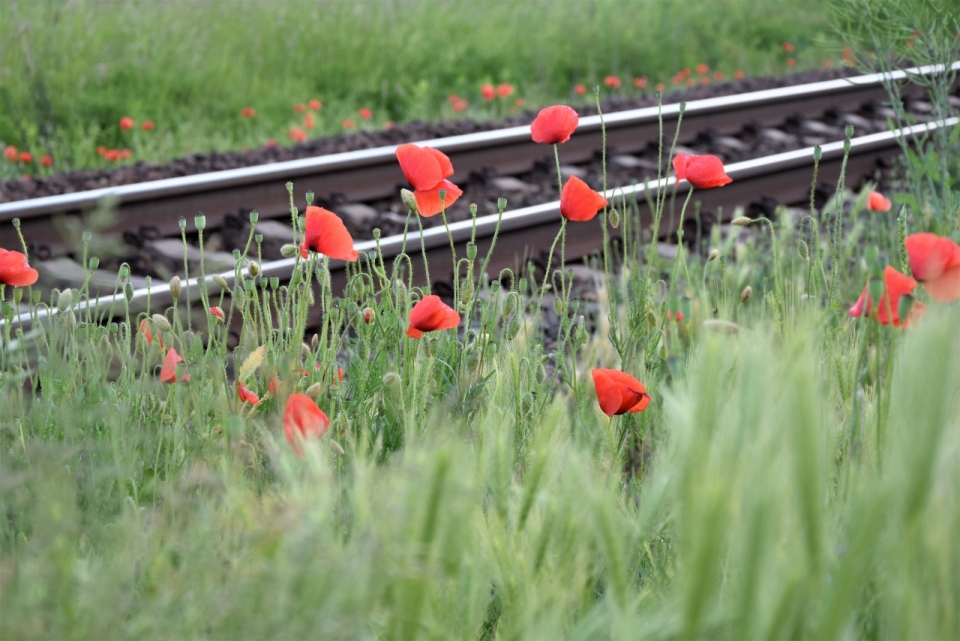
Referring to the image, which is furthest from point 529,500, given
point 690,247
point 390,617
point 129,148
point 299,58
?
point 299,58

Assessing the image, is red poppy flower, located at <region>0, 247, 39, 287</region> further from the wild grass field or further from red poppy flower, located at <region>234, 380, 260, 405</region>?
red poppy flower, located at <region>234, 380, 260, 405</region>

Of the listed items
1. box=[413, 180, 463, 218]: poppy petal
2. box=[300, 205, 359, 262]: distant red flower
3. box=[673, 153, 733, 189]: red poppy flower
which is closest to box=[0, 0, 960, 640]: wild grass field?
box=[300, 205, 359, 262]: distant red flower

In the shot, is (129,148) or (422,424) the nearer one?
(422,424)

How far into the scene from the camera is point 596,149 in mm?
5961

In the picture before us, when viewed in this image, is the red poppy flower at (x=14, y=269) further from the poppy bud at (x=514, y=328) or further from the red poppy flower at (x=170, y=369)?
the poppy bud at (x=514, y=328)

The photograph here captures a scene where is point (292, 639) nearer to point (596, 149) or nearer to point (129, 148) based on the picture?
point (596, 149)

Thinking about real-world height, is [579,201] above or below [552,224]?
above

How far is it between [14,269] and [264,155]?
372 cm

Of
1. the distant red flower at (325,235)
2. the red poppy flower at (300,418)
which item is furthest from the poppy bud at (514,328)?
the red poppy flower at (300,418)

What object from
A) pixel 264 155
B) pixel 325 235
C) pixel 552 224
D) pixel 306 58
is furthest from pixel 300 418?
pixel 306 58

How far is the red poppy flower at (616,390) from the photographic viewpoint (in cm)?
176

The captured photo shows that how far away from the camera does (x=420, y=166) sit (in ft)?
6.66

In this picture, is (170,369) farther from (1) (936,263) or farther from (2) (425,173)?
(1) (936,263)

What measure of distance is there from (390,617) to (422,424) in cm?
69
